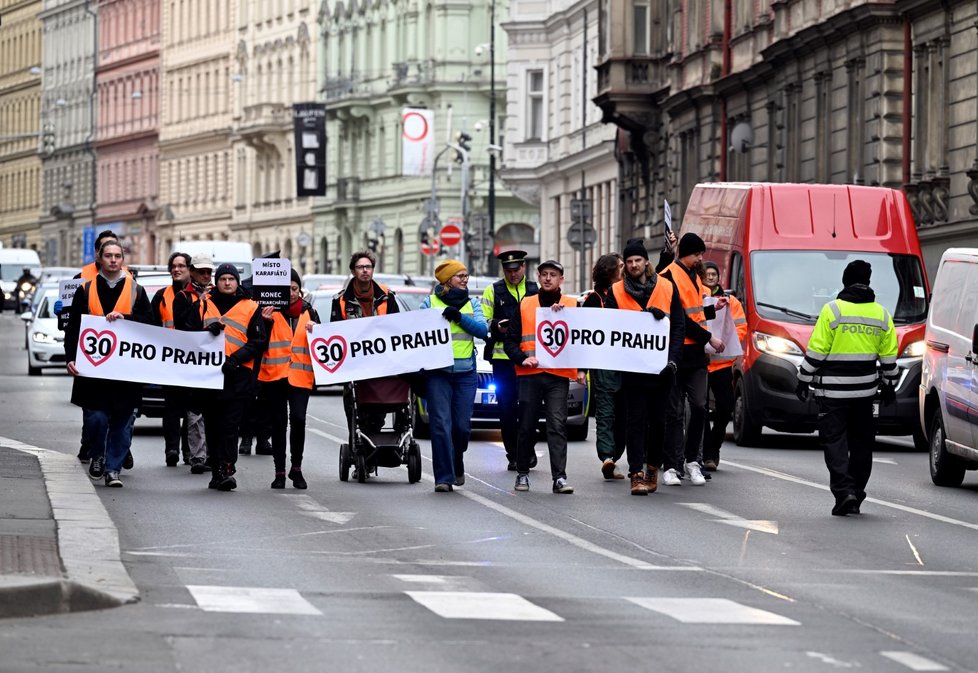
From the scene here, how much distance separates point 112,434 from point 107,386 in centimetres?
41

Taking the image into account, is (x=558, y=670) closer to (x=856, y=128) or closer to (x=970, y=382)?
(x=970, y=382)

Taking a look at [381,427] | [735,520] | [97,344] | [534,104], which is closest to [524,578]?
[735,520]

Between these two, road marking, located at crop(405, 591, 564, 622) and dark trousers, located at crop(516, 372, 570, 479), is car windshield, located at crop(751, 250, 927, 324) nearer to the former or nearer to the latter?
dark trousers, located at crop(516, 372, 570, 479)

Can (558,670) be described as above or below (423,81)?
below

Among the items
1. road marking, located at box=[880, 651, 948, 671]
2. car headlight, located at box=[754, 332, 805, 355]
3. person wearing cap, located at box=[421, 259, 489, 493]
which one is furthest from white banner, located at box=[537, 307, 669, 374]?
road marking, located at box=[880, 651, 948, 671]

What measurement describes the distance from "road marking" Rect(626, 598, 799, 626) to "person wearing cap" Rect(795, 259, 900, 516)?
5.43m

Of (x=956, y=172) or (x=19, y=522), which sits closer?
(x=19, y=522)

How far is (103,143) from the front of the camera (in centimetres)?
14125

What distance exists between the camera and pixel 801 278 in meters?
26.8

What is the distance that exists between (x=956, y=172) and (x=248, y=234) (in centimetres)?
7996

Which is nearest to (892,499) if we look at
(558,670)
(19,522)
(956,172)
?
(19,522)

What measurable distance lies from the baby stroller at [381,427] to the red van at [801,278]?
6.91m

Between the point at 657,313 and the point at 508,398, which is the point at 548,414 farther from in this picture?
the point at 508,398

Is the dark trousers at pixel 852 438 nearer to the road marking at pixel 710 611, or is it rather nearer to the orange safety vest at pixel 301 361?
the orange safety vest at pixel 301 361
